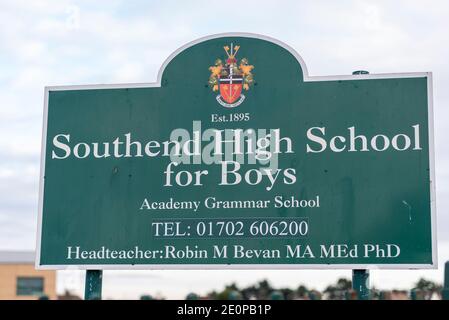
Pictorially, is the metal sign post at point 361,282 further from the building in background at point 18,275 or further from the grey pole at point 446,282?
the building in background at point 18,275

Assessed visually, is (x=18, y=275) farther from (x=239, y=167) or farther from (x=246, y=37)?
(x=246, y=37)

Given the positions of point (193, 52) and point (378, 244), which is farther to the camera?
point (193, 52)

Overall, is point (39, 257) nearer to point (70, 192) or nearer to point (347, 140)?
point (70, 192)

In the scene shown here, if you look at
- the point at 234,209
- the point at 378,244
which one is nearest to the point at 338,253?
the point at 378,244

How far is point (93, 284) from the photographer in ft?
31.5

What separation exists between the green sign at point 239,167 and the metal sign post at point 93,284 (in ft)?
0.34

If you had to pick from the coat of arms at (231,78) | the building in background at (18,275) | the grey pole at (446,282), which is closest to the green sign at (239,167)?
the coat of arms at (231,78)

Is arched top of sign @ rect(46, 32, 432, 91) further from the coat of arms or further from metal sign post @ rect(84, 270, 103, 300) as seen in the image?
metal sign post @ rect(84, 270, 103, 300)

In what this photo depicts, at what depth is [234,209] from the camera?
945 centimetres

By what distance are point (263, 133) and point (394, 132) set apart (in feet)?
4.93

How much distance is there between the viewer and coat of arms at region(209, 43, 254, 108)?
9672mm

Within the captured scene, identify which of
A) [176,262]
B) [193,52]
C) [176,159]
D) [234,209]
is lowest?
[176,262]

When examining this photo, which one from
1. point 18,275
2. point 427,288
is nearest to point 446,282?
point 427,288
